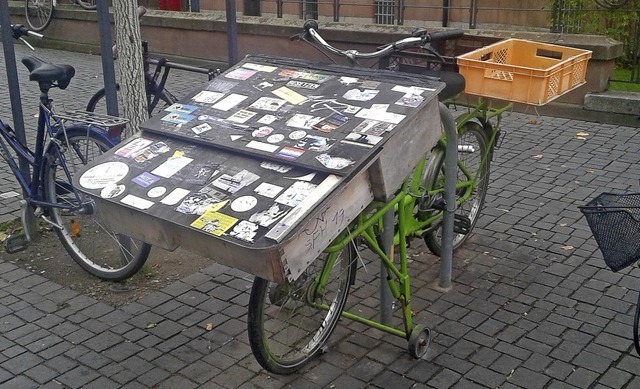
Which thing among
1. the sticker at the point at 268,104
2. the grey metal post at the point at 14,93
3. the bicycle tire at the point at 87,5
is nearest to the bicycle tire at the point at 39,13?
the bicycle tire at the point at 87,5

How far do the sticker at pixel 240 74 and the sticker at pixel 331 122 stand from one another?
738 millimetres

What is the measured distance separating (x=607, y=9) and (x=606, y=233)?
6232 millimetres

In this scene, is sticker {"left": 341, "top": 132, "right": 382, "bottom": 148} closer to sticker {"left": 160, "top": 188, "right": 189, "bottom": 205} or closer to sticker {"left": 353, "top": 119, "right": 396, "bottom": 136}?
sticker {"left": 353, "top": 119, "right": 396, "bottom": 136}

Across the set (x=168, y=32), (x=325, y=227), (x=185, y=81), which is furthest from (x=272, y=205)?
(x=168, y=32)

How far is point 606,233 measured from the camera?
3639 millimetres

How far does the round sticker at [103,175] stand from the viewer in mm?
3461

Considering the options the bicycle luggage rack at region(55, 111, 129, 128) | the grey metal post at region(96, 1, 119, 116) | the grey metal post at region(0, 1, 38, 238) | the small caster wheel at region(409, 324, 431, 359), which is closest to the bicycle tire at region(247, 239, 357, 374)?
the small caster wheel at region(409, 324, 431, 359)

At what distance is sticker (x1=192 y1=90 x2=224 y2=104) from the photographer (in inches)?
152

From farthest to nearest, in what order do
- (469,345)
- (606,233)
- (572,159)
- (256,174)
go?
(572,159)
(469,345)
(606,233)
(256,174)

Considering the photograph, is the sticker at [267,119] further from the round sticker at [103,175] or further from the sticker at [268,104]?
the round sticker at [103,175]

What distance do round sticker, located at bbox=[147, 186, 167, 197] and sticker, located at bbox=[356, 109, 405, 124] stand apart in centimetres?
95

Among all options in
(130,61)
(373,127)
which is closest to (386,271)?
(373,127)

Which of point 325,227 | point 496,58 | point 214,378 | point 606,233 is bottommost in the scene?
point 214,378

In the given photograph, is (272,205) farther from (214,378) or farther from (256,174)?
(214,378)
